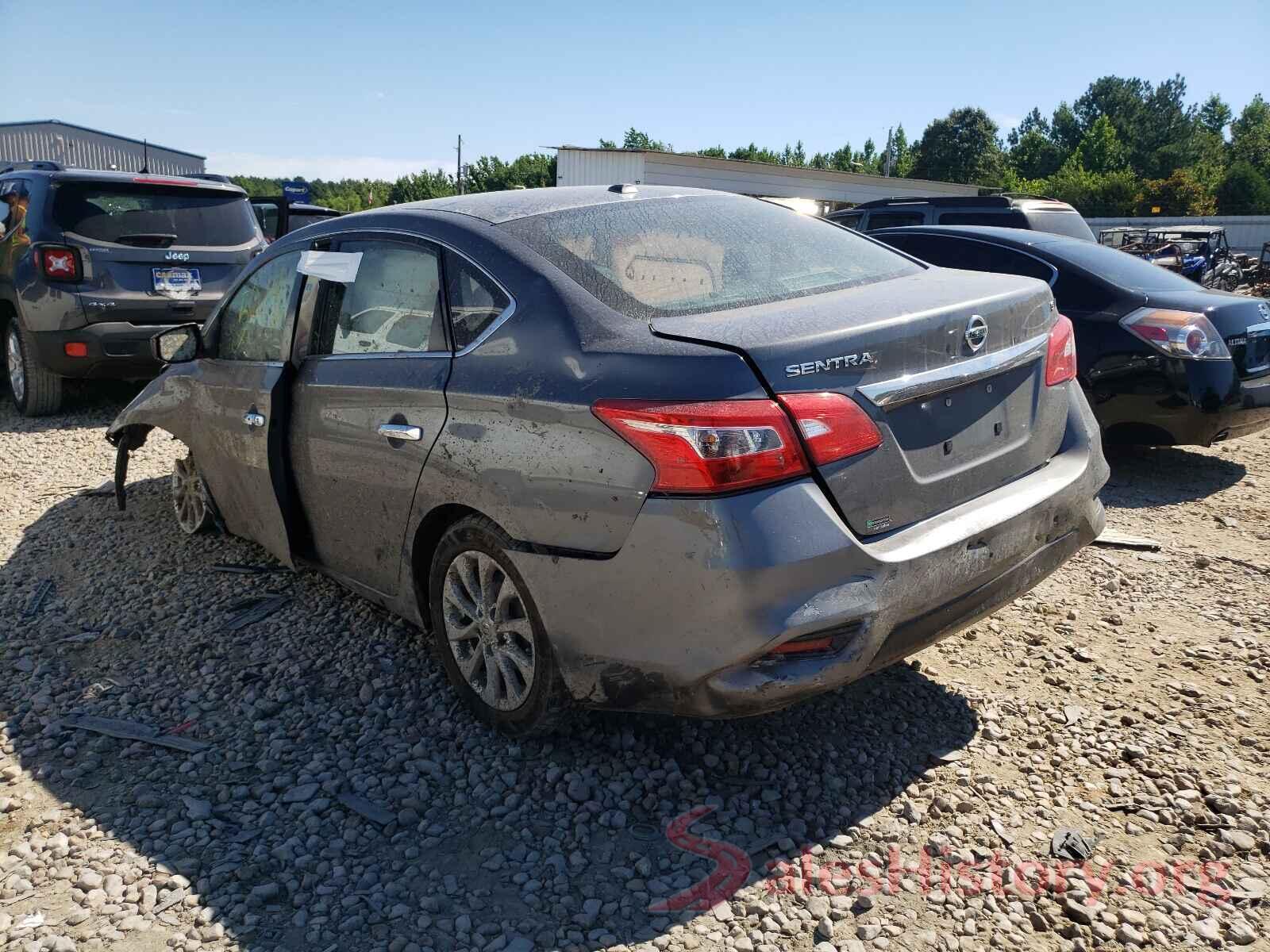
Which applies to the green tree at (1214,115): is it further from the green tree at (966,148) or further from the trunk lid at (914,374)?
the trunk lid at (914,374)

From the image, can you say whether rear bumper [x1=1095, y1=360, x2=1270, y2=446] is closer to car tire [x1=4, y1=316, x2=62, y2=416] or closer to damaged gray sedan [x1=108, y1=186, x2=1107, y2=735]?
damaged gray sedan [x1=108, y1=186, x2=1107, y2=735]

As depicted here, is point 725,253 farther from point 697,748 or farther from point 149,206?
point 149,206

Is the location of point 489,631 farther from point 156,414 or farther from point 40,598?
point 156,414

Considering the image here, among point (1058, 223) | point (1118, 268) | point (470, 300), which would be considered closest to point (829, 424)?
point (470, 300)

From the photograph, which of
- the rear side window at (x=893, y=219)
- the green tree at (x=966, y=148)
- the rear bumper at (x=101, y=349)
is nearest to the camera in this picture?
the rear bumper at (x=101, y=349)

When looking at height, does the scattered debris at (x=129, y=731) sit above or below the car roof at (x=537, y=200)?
below

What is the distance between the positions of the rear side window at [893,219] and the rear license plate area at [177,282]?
20.9 ft

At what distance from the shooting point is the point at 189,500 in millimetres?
5242

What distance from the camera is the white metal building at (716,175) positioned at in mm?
28484

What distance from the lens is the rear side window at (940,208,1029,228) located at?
8844 millimetres

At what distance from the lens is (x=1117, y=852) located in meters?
2.62

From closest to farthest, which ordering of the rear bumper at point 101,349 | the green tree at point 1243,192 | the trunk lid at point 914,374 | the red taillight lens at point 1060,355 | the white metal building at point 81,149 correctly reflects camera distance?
the trunk lid at point 914,374
the red taillight lens at point 1060,355
the rear bumper at point 101,349
the white metal building at point 81,149
the green tree at point 1243,192

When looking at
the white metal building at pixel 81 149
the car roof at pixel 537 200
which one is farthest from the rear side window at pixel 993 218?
the white metal building at pixel 81 149

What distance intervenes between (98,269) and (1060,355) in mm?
7293
